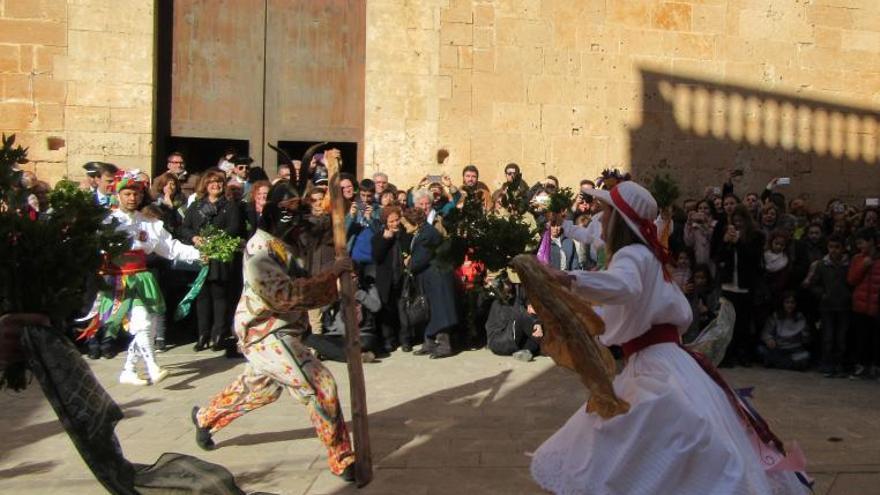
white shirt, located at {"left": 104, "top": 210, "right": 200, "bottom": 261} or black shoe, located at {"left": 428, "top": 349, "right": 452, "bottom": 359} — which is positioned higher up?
white shirt, located at {"left": 104, "top": 210, "right": 200, "bottom": 261}

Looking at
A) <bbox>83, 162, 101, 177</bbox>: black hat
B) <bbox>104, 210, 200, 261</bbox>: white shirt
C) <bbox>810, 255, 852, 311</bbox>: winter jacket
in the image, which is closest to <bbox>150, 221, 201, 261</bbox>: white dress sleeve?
<bbox>104, 210, 200, 261</bbox>: white shirt

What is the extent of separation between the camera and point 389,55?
1352 cm

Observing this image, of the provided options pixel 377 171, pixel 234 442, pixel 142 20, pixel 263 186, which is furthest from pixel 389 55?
pixel 234 442

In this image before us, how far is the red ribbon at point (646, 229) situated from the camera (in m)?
4.87

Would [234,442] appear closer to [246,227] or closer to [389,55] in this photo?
[246,227]

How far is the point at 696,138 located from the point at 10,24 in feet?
31.2

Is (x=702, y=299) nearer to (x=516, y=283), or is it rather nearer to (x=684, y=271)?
(x=684, y=271)

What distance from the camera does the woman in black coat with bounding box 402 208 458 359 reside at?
34.9 feet

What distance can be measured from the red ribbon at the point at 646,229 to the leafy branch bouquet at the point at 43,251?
2.42 meters

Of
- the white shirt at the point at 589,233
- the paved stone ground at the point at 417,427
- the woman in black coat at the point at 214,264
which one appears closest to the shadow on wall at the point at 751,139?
the paved stone ground at the point at 417,427

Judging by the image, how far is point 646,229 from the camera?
489 cm

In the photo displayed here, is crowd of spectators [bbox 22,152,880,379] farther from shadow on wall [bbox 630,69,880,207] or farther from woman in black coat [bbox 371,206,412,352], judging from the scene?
shadow on wall [bbox 630,69,880,207]

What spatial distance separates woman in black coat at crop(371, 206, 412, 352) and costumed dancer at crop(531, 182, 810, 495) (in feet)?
19.0

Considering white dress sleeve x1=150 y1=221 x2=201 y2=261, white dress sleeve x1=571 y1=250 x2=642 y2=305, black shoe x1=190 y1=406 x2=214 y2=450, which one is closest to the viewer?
white dress sleeve x1=571 y1=250 x2=642 y2=305
